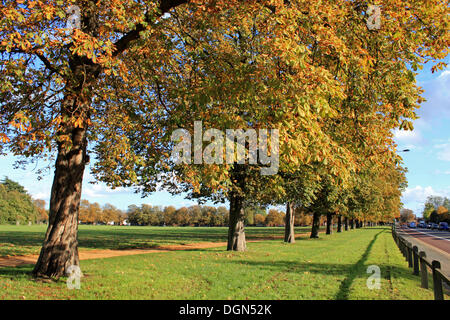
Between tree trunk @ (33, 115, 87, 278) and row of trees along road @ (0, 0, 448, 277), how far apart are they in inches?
1.4

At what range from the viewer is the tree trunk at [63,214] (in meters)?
9.55

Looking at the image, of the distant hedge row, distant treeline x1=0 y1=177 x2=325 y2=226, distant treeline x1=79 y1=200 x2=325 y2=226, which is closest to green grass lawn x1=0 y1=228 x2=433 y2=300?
the distant hedge row

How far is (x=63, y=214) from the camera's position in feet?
31.9

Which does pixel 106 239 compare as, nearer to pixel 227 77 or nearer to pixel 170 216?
pixel 227 77

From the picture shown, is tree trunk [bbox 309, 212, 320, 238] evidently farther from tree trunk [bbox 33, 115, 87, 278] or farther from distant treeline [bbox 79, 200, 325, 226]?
distant treeline [bbox 79, 200, 325, 226]

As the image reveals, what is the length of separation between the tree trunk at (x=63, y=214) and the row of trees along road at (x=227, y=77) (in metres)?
0.03

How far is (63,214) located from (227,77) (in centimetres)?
629

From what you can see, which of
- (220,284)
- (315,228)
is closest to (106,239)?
(315,228)

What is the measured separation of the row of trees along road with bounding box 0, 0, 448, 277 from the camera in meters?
7.18

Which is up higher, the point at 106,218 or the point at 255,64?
the point at 255,64

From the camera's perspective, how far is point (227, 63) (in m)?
8.91
